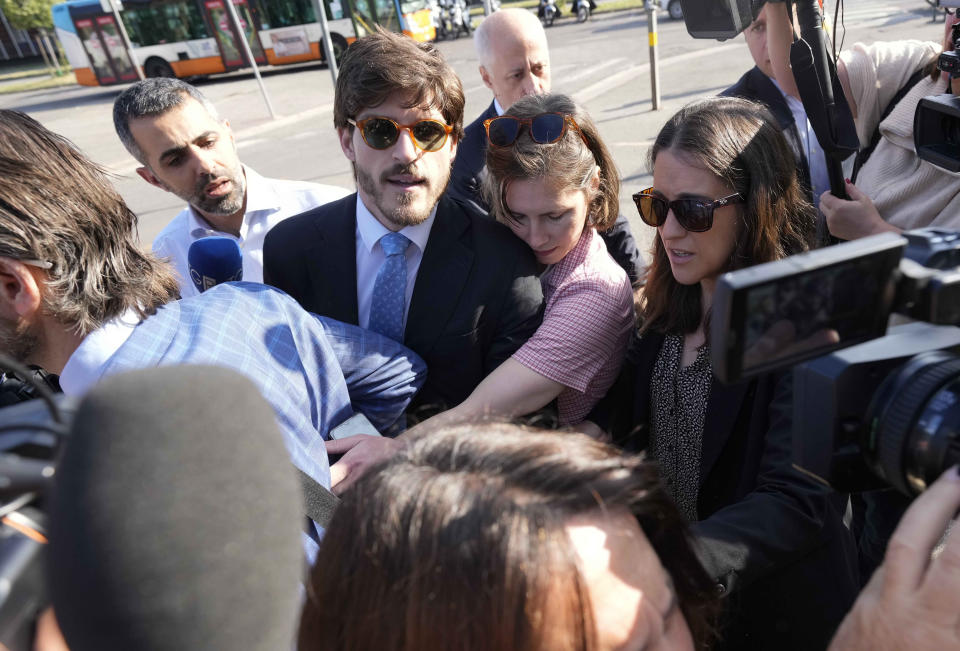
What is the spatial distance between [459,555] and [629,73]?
13.4 metres

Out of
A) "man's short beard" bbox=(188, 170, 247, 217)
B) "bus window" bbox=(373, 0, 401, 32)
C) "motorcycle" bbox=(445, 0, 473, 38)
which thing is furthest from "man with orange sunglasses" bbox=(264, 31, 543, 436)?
"motorcycle" bbox=(445, 0, 473, 38)

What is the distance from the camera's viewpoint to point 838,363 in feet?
3.02

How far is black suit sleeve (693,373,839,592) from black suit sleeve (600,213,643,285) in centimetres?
114

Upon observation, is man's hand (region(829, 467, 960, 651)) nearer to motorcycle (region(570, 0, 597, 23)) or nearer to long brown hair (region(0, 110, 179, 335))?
long brown hair (region(0, 110, 179, 335))

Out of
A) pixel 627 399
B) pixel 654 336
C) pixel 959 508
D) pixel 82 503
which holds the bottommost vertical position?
pixel 627 399

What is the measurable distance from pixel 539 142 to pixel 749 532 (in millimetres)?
1260

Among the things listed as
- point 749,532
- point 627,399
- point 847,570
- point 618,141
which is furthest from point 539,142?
point 618,141

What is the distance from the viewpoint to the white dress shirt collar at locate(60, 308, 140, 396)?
138cm

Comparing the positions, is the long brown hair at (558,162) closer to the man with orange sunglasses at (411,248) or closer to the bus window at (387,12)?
the man with orange sunglasses at (411,248)

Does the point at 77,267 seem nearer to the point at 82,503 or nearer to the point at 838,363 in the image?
the point at 82,503

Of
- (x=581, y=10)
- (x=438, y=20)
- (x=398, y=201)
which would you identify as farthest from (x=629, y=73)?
(x=398, y=201)

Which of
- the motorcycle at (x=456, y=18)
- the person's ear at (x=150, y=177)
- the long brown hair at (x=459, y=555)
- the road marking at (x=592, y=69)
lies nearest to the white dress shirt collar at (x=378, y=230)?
the long brown hair at (x=459, y=555)

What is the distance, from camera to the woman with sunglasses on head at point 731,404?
1486 millimetres

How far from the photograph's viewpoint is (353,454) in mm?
1470
